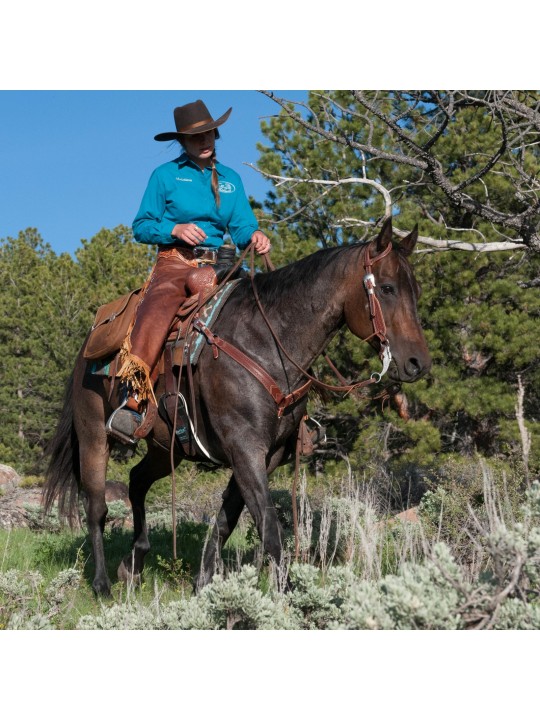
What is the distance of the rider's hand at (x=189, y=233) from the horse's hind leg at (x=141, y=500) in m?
1.79

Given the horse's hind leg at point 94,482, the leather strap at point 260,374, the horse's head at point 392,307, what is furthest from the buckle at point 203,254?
the horse's hind leg at point 94,482

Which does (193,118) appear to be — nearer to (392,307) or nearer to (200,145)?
(200,145)

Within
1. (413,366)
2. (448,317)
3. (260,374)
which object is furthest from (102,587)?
(448,317)

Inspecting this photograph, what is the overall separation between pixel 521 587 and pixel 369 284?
192 centimetres

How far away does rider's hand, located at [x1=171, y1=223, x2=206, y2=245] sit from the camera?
5.52 meters

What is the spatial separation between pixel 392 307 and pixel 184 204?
193 centimetres

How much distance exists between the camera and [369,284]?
185 inches

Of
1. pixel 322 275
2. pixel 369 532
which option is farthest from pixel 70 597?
pixel 322 275

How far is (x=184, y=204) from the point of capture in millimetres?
5770

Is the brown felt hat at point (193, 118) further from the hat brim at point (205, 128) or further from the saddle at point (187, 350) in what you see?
the saddle at point (187, 350)

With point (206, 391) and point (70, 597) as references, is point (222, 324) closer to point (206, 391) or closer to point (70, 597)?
point (206, 391)

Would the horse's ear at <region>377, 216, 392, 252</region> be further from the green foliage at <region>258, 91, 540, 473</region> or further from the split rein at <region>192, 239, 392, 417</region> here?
the green foliage at <region>258, 91, 540, 473</region>

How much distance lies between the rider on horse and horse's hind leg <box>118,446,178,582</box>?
1.08 meters

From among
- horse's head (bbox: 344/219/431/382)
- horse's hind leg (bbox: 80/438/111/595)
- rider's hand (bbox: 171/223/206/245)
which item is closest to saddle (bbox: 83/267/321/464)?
rider's hand (bbox: 171/223/206/245)
